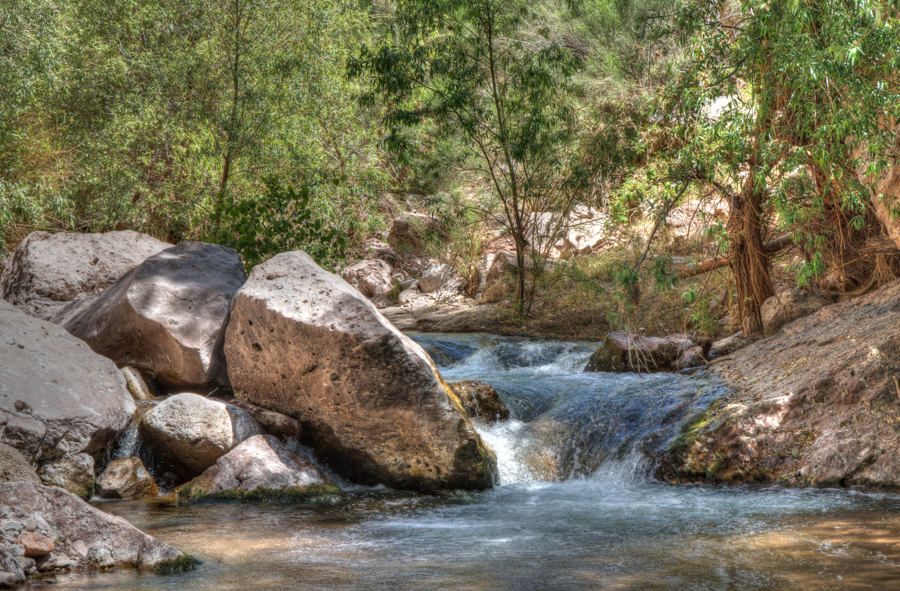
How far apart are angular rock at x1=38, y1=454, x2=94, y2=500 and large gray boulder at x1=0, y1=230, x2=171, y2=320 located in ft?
13.8

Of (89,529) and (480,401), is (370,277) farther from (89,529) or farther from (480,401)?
(89,529)

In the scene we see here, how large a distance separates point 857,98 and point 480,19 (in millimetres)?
7989

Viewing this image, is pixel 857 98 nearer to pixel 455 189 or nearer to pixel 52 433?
pixel 52 433

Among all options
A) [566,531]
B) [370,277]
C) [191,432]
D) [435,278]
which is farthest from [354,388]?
[370,277]

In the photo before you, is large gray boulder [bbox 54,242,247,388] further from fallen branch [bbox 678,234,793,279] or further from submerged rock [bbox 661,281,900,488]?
fallen branch [bbox 678,234,793,279]

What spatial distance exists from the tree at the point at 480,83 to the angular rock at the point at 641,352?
4.35 metres

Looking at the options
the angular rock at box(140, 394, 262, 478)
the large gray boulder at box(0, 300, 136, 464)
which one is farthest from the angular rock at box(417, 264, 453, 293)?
the angular rock at box(140, 394, 262, 478)

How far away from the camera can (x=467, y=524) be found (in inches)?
180

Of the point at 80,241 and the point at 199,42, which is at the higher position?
the point at 199,42

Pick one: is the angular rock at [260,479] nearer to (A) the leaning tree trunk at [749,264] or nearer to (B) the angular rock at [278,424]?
(B) the angular rock at [278,424]

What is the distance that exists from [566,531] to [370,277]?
15177 mm

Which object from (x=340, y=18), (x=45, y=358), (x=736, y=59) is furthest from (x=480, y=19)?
(x=45, y=358)

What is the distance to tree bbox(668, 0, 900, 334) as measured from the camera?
5.05 metres

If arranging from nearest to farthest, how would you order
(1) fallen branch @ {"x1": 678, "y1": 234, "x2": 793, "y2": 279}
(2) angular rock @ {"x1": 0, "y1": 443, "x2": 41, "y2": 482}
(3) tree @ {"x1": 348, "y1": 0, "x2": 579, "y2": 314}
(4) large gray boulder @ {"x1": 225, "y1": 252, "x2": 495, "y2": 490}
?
(2) angular rock @ {"x1": 0, "y1": 443, "x2": 41, "y2": 482} < (4) large gray boulder @ {"x1": 225, "y1": 252, "x2": 495, "y2": 490} < (1) fallen branch @ {"x1": 678, "y1": 234, "x2": 793, "y2": 279} < (3) tree @ {"x1": 348, "y1": 0, "x2": 579, "y2": 314}
